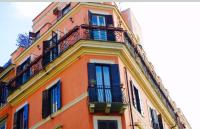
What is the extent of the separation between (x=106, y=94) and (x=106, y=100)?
35 centimetres

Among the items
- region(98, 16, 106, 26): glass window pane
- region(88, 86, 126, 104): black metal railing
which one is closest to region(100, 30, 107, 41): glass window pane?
region(98, 16, 106, 26): glass window pane

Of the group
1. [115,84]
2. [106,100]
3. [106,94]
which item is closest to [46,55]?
[115,84]

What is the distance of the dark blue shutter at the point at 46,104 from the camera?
21.2 m

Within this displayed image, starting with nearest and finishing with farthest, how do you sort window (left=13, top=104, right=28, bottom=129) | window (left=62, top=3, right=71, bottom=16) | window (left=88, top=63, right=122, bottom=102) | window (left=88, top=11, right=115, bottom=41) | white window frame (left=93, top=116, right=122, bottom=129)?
white window frame (left=93, top=116, right=122, bottom=129), window (left=88, top=63, right=122, bottom=102), window (left=88, top=11, right=115, bottom=41), window (left=13, top=104, right=28, bottom=129), window (left=62, top=3, right=71, bottom=16)

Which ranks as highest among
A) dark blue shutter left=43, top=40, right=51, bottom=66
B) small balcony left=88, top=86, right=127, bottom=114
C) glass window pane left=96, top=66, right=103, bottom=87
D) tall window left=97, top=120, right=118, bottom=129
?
dark blue shutter left=43, top=40, right=51, bottom=66

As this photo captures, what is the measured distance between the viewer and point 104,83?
778 inches

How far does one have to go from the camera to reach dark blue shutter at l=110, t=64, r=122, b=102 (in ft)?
62.7

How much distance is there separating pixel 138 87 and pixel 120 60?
279cm

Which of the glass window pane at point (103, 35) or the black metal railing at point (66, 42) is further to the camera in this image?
the glass window pane at point (103, 35)

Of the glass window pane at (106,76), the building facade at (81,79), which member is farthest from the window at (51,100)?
the glass window pane at (106,76)

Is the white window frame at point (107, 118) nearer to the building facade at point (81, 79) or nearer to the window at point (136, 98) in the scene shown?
the building facade at point (81, 79)

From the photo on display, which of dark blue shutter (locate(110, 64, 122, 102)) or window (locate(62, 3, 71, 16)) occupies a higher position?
window (locate(62, 3, 71, 16))

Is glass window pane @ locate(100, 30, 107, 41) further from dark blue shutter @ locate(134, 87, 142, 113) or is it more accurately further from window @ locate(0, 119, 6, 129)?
window @ locate(0, 119, 6, 129)

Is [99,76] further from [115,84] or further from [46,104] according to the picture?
[46,104]
